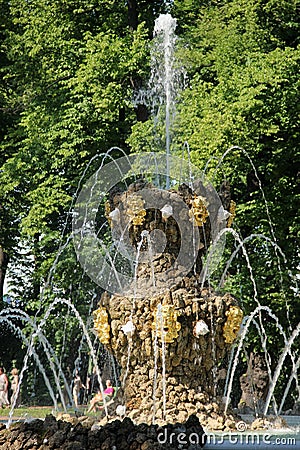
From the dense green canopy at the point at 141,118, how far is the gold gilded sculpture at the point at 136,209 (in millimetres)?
6050

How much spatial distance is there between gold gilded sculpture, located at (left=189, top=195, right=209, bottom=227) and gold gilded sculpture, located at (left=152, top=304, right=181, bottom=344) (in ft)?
3.60

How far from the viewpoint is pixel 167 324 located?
27.6 feet

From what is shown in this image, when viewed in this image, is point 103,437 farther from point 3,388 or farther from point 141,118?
point 141,118

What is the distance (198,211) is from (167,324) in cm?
138

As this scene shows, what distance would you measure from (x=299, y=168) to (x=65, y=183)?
4.74 m

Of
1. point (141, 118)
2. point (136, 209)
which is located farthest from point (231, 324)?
point (141, 118)

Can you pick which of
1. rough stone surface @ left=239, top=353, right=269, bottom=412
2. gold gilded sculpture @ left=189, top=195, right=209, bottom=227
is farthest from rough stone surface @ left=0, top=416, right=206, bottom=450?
rough stone surface @ left=239, top=353, right=269, bottom=412

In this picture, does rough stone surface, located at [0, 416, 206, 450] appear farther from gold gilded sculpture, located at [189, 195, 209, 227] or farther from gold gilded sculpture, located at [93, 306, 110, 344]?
gold gilded sculpture, located at [189, 195, 209, 227]

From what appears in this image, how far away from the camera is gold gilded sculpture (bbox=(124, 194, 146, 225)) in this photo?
9008 mm

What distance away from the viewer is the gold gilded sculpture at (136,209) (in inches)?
355

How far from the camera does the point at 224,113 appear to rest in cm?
1566

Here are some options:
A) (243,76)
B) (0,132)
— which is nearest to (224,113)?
(243,76)
